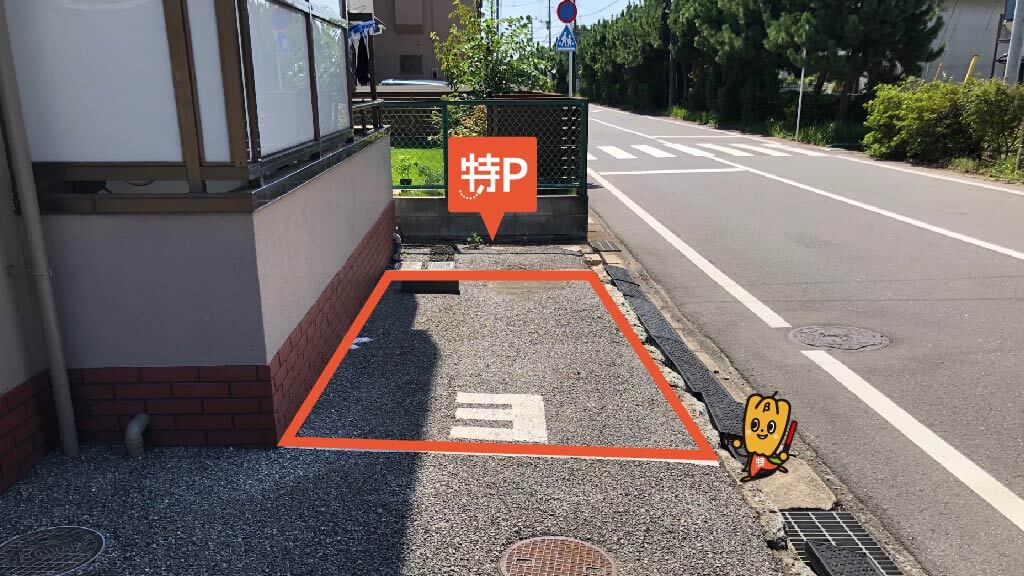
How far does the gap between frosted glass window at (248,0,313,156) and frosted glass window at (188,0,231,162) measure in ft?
0.83

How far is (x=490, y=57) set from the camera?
Answer: 11.9 meters

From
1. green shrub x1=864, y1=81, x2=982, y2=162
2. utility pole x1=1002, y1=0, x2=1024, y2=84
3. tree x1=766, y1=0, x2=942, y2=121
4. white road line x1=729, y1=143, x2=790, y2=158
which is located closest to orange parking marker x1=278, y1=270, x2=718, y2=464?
green shrub x1=864, y1=81, x2=982, y2=162

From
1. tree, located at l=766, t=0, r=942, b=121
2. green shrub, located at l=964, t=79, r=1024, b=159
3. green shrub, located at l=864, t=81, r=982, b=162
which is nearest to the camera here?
green shrub, located at l=964, t=79, r=1024, b=159

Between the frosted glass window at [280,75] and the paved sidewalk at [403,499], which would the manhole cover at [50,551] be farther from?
the frosted glass window at [280,75]

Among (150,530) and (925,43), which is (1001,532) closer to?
(150,530)

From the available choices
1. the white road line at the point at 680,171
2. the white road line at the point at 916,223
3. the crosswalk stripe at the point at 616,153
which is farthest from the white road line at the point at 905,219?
the crosswalk stripe at the point at 616,153

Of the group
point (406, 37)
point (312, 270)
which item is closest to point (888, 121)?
point (312, 270)

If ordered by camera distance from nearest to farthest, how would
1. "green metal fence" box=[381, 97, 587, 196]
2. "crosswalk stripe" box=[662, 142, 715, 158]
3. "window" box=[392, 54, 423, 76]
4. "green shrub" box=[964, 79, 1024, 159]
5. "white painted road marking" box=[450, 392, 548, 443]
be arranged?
1. "white painted road marking" box=[450, 392, 548, 443]
2. "green metal fence" box=[381, 97, 587, 196]
3. "green shrub" box=[964, 79, 1024, 159]
4. "crosswalk stripe" box=[662, 142, 715, 158]
5. "window" box=[392, 54, 423, 76]

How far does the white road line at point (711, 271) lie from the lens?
707 centimetres

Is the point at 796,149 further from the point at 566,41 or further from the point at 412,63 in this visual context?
the point at 412,63

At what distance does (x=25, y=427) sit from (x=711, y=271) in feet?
22.8

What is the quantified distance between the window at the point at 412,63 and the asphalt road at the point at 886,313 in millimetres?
23186

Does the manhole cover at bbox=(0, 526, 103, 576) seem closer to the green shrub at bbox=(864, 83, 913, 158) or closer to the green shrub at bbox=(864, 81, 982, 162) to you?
the green shrub at bbox=(864, 81, 982, 162)

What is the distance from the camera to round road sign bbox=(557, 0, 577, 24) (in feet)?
51.2
